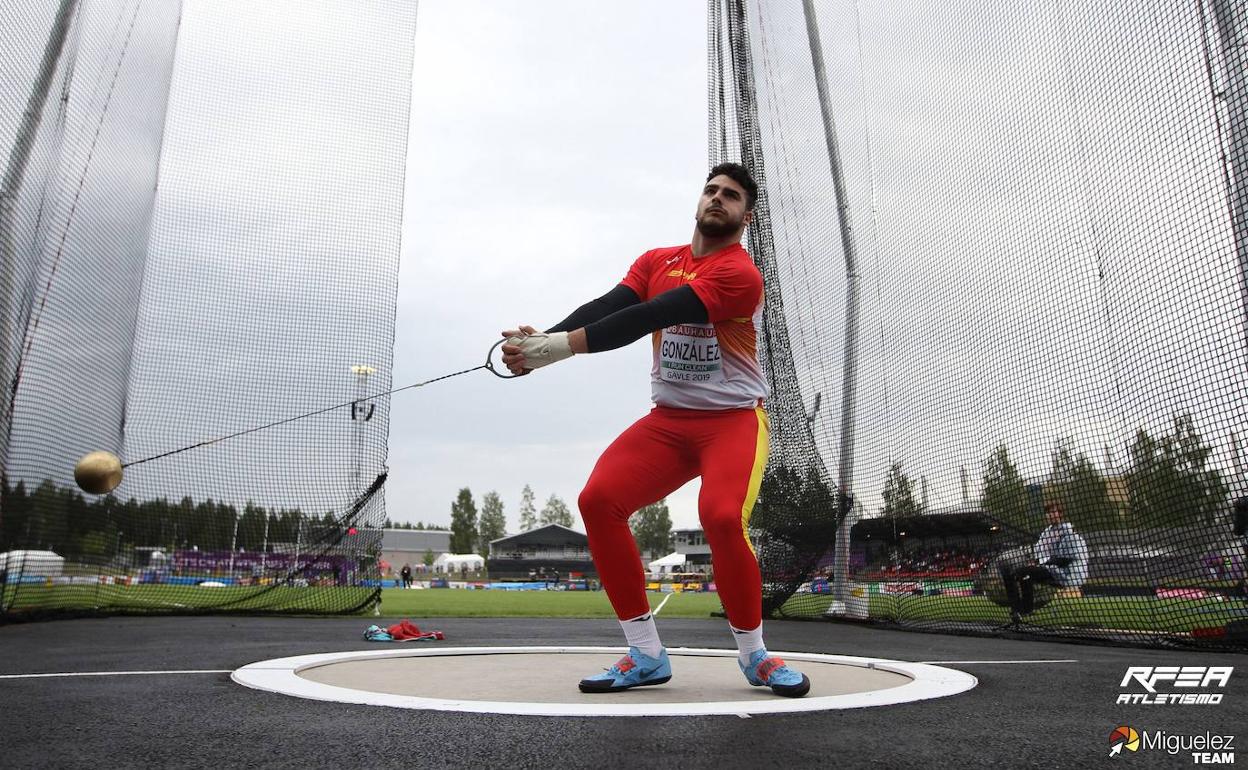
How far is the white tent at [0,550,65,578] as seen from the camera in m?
6.91

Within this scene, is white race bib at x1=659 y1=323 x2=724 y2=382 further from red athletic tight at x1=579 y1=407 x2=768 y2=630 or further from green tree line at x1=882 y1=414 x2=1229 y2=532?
green tree line at x1=882 y1=414 x2=1229 y2=532

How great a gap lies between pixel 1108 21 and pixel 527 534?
60883mm

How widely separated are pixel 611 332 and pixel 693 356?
0.48 metres

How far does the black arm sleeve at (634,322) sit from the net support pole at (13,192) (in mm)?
6116

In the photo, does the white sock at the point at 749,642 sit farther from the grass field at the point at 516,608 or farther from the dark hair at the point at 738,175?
the grass field at the point at 516,608

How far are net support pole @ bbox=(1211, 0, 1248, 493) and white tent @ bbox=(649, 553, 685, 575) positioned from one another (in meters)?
38.4

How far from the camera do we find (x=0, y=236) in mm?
6352

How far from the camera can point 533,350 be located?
2586mm

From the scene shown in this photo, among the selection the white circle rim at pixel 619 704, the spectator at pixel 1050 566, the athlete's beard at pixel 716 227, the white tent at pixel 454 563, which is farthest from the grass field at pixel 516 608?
the white tent at pixel 454 563

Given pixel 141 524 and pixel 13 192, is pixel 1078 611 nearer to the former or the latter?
pixel 13 192

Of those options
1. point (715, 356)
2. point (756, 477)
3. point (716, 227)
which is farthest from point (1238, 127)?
point (756, 477)

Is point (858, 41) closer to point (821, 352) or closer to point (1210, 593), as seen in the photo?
point (821, 352)

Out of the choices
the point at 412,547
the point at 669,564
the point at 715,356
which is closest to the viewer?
the point at 715,356

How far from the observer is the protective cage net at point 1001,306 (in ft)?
15.2
